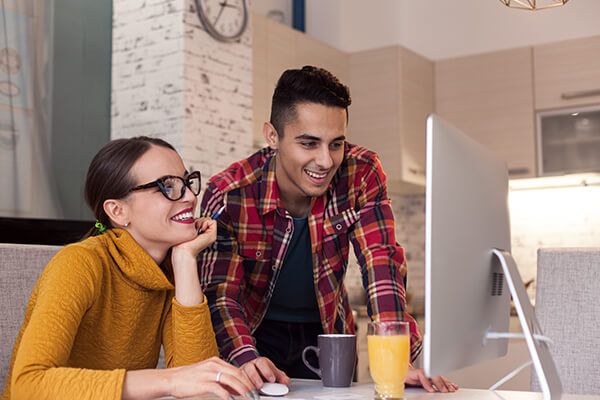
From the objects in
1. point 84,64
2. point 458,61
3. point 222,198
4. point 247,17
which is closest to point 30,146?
Result: point 84,64

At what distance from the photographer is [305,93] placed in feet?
6.07

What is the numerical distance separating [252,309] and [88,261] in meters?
0.62

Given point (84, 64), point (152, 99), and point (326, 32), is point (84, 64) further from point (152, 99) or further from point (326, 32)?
point (326, 32)

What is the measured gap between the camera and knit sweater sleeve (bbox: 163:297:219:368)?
1.49 m

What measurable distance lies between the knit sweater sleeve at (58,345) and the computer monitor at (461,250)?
525 millimetres

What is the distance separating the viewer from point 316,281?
1.88m

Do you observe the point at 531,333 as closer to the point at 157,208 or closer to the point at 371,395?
the point at 371,395

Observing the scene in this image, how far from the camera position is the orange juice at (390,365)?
1.20 meters

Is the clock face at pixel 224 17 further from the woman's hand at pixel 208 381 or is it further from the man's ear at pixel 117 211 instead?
the woman's hand at pixel 208 381

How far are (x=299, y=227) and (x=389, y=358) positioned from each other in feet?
2.45

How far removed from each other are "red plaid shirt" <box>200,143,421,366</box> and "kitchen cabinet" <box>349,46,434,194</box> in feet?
9.02

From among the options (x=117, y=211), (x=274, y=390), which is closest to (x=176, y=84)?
(x=117, y=211)

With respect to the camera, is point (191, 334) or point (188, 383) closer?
point (188, 383)

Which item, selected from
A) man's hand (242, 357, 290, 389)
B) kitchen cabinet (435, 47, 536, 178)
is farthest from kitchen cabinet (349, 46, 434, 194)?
man's hand (242, 357, 290, 389)
